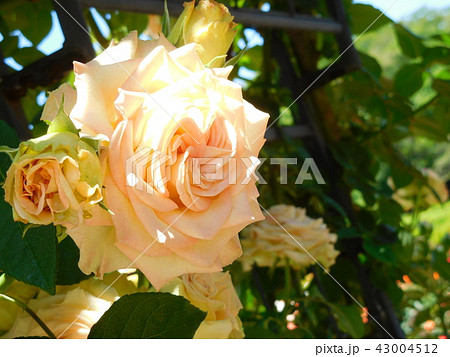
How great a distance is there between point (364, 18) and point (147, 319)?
0.71 m

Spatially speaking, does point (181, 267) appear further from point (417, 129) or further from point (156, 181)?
point (417, 129)

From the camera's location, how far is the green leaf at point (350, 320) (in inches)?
28.8

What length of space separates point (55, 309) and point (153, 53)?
164 millimetres

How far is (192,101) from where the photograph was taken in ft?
0.93

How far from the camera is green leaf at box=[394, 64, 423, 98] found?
3.10 ft

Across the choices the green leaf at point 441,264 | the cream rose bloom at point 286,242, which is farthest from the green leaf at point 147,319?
the green leaf at point 441,264

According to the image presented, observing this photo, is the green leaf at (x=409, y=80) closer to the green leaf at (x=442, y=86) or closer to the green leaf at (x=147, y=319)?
the green leaf at (x=442, y=86)

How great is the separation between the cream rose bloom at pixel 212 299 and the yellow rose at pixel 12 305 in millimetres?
87

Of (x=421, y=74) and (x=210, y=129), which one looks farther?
(x=421, y=74)

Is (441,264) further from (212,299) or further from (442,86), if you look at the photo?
(212,299)

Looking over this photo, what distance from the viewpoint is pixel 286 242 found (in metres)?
0.71

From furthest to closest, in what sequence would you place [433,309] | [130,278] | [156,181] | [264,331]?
1. [433,309]
2. [264,331]
3. [130,278]
4. [156,181]

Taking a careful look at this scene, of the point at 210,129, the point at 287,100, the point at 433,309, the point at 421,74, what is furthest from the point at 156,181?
the point at 433,309

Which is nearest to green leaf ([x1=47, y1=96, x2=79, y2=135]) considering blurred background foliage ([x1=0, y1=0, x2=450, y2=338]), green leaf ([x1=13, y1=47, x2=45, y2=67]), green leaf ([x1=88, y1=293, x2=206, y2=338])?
green leaf ([x1=88, y1=293, x2=206, y2=338])
